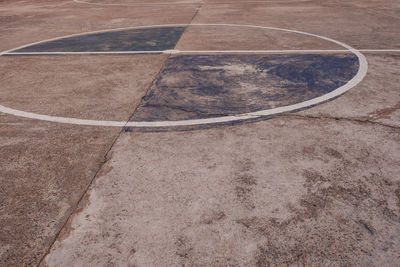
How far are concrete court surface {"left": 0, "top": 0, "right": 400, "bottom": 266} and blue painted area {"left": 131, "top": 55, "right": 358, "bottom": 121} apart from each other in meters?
0.04

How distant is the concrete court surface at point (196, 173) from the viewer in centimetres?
219

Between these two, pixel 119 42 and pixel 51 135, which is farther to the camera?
pixel 119 42

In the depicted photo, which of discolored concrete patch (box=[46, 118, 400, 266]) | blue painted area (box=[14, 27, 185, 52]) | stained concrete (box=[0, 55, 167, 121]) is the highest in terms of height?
blue painted area (box=[14, 27, 185, 52])

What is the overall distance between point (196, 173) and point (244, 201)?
0.57m

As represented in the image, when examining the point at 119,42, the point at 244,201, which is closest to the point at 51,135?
the point at 244,201

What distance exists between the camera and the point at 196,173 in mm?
2928

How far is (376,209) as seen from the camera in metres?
2.44

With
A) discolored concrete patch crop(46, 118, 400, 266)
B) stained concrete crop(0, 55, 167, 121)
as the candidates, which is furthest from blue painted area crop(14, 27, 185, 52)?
discolored concrete patch crop(46, 118, 400, 266)

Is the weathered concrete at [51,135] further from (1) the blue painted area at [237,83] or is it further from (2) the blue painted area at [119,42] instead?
(2) the blue painted area at [119,42]

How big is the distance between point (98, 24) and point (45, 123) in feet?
23.5

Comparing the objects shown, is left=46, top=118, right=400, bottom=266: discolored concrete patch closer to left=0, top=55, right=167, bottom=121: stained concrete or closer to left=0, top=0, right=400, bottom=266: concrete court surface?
left=0, top=0, right=400, bottom=266: concrete court surface

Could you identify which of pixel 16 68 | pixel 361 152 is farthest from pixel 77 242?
pixel 16 68

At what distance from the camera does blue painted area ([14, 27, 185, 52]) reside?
7.26 meters

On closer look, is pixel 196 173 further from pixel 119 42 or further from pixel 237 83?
pixel 119 42
